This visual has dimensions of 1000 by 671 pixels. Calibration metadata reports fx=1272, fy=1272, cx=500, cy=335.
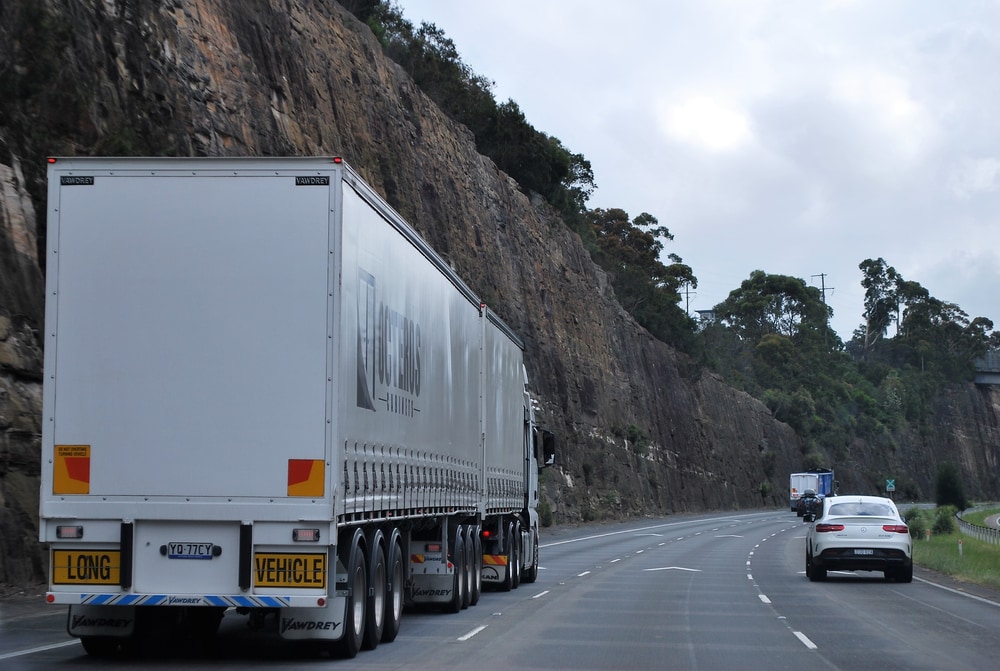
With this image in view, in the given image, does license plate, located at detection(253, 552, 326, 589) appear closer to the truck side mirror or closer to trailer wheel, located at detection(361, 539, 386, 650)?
trailer wheel, located at detection(361, 539, 386, 650)

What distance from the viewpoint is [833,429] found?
12838 cm

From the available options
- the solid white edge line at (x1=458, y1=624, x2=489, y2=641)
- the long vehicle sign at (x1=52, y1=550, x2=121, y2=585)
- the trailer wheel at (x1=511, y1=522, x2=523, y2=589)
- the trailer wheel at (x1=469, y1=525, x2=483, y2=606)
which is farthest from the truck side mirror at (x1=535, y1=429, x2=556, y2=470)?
the long vehicle sign at (x1=52, y1=550, x2=121, y2=585)

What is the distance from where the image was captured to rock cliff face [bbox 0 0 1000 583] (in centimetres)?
2147

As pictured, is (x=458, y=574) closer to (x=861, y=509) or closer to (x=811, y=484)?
(x=861, y=509)

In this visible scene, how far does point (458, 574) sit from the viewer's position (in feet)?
58.4

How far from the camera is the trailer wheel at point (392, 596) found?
13.9 metres

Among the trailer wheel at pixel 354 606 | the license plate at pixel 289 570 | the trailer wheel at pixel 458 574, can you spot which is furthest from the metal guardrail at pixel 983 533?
the license plate at pixel 289 570

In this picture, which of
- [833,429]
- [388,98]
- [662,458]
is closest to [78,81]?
[388,98]

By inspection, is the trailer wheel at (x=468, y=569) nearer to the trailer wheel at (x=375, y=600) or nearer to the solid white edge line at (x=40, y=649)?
the trailer wheel at (x=375, y=600)

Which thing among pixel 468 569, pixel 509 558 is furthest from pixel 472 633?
pixel 509 558

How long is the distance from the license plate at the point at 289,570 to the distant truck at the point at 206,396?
0.01m

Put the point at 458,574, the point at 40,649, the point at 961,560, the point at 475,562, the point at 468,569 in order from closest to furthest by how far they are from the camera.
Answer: the point at 40,649
the point at 458,574
the point at 468,569
the point at 475,562
the point at 961,560

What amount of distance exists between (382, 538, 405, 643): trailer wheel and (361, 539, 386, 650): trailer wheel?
12 cm

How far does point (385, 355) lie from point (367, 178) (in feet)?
103
